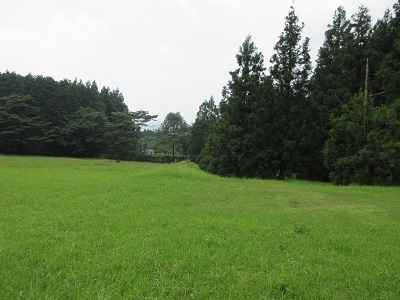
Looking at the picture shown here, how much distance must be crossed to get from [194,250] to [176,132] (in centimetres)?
5030

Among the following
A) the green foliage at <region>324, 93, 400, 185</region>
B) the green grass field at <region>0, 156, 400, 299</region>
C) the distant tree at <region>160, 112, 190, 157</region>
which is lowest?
the green grass field at <region>0, 156, 400, 299</region>

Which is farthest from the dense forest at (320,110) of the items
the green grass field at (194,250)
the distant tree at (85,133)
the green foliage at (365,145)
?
the distant tree at (85,133)

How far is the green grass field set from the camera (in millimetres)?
3074

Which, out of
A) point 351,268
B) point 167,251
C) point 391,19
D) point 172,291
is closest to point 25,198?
point 167,251

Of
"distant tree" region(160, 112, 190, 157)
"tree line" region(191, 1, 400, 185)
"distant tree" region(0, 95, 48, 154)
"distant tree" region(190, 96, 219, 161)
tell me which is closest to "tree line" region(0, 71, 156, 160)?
"distant tree" region(0, 95, 48, 154)

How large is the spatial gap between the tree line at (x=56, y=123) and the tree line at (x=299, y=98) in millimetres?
27287

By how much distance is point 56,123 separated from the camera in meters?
45.2

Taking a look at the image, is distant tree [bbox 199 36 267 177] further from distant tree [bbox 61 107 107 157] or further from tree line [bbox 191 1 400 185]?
distant tree [bbox 61 107 107 157]

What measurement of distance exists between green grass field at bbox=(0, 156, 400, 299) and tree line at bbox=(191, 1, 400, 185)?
12.7 m

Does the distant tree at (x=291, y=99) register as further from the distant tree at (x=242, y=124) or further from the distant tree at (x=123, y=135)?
the distant tree at (x=123, y=135)

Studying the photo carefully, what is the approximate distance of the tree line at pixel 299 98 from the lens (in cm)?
1894

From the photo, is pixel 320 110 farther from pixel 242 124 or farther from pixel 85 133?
pixel 85 133

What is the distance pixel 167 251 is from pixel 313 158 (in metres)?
19.3

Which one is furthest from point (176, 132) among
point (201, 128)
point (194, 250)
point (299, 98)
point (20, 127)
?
point (194, 250)
